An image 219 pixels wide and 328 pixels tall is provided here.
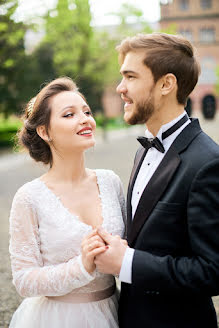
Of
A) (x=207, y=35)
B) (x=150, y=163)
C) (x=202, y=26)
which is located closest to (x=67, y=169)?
(x=150, y=163)

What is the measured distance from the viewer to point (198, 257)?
6.08 feet

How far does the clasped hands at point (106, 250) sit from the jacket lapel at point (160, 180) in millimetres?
146

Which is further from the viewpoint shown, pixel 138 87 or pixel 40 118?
pixel 40 118

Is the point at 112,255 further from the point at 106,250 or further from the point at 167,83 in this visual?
the point at 167,83

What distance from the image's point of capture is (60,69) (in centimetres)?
2495

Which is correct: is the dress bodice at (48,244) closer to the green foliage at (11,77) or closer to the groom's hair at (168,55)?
the groom's hair at (168,55)

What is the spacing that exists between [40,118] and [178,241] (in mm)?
1185

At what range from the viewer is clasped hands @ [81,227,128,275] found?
6.36 feet

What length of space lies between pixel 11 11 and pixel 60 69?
10.8 m

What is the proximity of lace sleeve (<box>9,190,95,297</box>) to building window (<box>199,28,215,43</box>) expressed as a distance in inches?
2550

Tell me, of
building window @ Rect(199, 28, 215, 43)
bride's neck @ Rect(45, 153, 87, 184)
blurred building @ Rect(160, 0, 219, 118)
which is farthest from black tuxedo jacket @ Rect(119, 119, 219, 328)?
building window @ Rect(199, 28, 215, 43)

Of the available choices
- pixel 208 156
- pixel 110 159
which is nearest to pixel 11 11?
pixel 110 159

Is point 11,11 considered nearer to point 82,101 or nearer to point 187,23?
point 82,101

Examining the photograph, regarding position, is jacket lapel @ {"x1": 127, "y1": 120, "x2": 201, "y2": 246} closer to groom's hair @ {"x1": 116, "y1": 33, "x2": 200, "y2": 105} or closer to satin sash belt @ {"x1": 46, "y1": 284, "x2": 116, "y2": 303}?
groom's hair @ {"x1": 116, "y1": 33, "x2": 200, "y2": 105}
